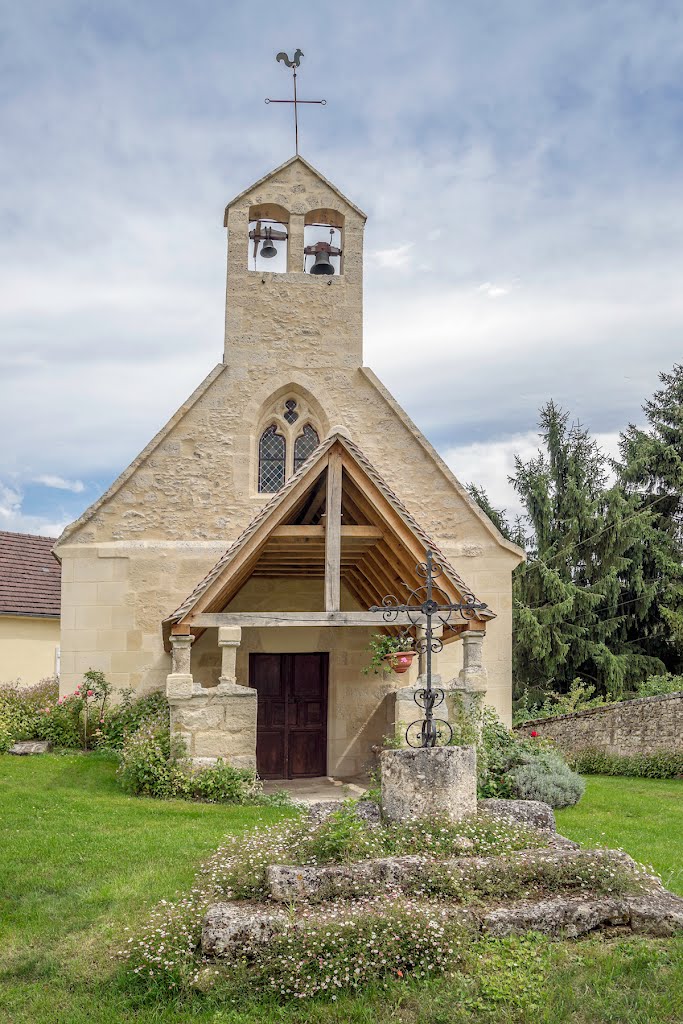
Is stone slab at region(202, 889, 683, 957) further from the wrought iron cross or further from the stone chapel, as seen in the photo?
the stone chapel

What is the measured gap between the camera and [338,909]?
5.34m

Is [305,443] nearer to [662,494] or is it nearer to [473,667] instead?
[473,667]

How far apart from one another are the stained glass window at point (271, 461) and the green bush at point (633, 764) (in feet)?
25.4

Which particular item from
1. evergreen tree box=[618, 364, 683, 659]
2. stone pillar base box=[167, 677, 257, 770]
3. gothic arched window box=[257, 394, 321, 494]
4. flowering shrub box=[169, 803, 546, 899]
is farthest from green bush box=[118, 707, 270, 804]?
evergreen tree box=[618, 364, 683, 659]

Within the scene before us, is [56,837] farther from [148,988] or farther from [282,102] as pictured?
[282,102]

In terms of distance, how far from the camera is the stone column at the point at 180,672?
992cm

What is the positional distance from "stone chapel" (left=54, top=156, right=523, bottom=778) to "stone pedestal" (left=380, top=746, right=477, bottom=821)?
4355 millimetres

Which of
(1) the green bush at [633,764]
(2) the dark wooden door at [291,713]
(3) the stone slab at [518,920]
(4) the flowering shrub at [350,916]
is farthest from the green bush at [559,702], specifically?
(3) the stone slab at [518,920]

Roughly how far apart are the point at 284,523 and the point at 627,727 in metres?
8.19

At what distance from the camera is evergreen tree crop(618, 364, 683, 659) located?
22688 mm

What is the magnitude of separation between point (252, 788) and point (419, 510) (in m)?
5.42

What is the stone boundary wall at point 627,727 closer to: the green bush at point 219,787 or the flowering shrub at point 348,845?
the green bush at point 219,787

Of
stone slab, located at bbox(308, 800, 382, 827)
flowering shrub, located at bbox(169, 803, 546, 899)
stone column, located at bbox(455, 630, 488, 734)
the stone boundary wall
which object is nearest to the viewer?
flowering shrub, located at bbox(169, 803, 546, 899)

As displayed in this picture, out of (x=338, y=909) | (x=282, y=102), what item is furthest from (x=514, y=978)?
(x=282, y=102)
